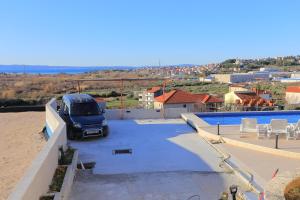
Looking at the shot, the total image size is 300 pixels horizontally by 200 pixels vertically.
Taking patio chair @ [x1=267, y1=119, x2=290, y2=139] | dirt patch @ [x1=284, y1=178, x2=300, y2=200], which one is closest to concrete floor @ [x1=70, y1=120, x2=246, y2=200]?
dirt patch @ [x1=284, y1=178, x2=300, y2=200]

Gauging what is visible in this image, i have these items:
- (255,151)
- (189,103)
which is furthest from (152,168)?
(189,103)

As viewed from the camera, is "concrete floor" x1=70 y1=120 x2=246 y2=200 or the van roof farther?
the van roof

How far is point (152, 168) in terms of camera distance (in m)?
8.34

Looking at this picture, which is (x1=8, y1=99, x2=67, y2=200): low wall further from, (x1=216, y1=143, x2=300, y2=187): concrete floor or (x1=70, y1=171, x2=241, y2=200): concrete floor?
(x1=216, y1=143, x2=300, y2=187): concrete floor

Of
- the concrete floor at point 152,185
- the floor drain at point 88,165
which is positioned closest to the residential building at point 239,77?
the floor drain at point 88,165

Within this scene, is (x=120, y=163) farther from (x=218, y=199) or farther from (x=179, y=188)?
(x=218, y=199)

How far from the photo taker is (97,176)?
7770mm

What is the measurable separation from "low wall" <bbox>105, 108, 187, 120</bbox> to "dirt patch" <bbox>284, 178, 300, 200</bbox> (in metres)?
10.4

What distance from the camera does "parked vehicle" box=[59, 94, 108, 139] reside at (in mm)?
11367

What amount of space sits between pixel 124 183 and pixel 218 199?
1.82m

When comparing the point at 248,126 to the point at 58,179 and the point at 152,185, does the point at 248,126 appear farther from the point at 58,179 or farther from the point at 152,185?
the point at 58,179

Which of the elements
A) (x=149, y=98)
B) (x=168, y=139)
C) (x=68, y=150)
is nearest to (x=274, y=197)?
(x=68, y=150)

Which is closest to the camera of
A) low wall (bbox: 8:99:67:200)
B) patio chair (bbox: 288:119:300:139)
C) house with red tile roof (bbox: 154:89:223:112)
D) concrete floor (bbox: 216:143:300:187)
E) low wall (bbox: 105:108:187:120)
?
low wall (bbox: 8:99:67:200)

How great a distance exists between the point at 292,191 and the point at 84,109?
8.33 m
